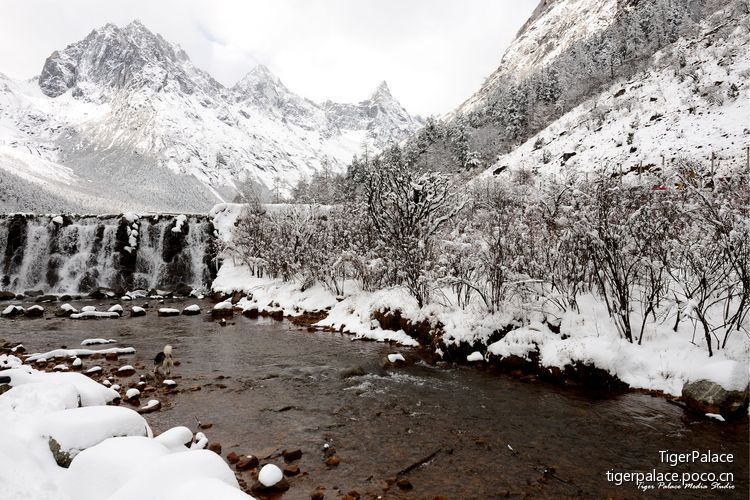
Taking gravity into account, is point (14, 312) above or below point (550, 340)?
below

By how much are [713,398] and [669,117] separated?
34.2m

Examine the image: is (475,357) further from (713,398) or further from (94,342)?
(94,342)

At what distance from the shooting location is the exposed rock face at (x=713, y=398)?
29.0 ft

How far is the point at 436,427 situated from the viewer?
9086 millimetres

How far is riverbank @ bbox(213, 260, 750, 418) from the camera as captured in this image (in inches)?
393

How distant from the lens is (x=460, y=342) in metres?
14.4

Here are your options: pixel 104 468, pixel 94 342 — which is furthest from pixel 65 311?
pixel 104 468

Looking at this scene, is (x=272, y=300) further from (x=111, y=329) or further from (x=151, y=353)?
(x=151, y=353)

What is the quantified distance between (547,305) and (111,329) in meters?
20.1

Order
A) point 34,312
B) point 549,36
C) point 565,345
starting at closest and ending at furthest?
point 565,345 < point 34,312 < point 549,36

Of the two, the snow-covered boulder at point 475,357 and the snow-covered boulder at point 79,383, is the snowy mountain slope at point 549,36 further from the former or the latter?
the snow-covered boulder at point 79,383

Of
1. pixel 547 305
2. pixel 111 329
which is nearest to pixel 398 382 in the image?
pixel 547 305

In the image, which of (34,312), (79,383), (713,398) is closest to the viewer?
(713,398)

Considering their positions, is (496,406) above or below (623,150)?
below
